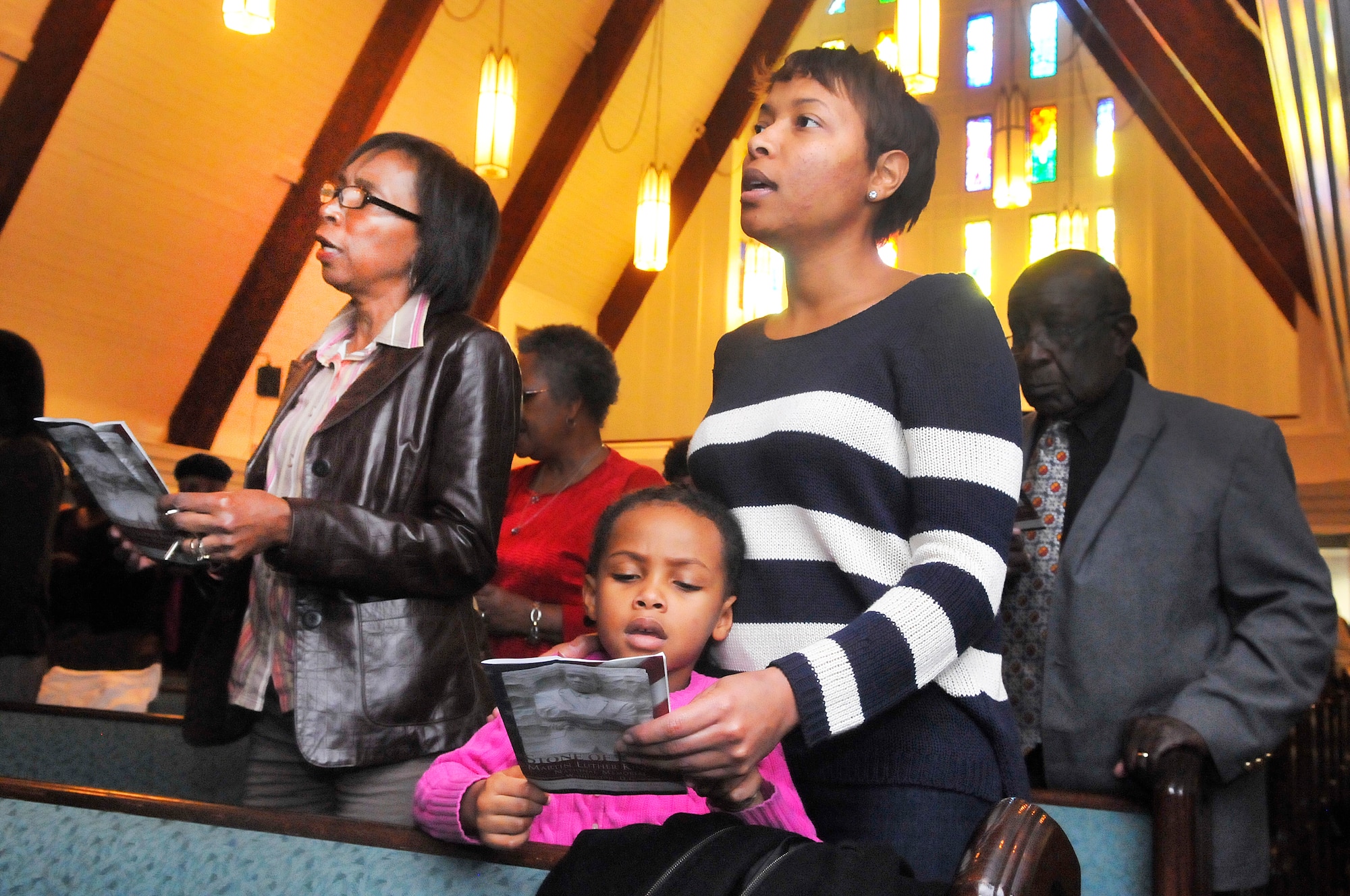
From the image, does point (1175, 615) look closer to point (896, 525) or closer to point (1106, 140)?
point (896, 525)

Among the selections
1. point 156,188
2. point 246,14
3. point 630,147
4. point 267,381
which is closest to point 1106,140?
point 630,147

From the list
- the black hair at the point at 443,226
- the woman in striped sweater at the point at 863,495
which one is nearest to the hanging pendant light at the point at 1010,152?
the black hair at the point at 443,226

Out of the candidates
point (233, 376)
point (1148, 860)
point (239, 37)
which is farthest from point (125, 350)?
point (1148, 860)

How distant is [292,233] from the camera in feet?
29.3

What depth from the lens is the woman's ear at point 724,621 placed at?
54.9 inches

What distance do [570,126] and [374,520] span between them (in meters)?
9.51

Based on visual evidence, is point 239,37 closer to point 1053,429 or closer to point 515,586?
point 515,586

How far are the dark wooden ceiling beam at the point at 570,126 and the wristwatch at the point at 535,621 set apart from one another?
820 cm

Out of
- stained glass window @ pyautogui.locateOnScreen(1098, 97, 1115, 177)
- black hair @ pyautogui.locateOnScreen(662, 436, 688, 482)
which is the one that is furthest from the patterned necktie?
stained glass window @ pyautogui.locateOnScreen(1098, 97, 1115, 177)

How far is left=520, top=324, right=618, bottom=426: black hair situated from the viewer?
309cm

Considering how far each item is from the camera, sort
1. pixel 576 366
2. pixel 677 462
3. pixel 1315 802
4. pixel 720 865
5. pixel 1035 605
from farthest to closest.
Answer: pixel 677 462 < pixel 1315 802 < pixel 576 366 < pixel 1035 605 < pixel 720 865

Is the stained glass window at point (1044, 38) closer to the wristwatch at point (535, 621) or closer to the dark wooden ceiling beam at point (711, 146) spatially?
the dark wooden ceiling beam at point (711, 146)

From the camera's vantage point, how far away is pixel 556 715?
1046 millimetres

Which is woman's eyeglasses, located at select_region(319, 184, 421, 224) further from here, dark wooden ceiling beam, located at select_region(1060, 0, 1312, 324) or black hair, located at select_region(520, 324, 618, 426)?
dark wooden ceiling beam, located at select_region(1060, 0, 1312, 324)
